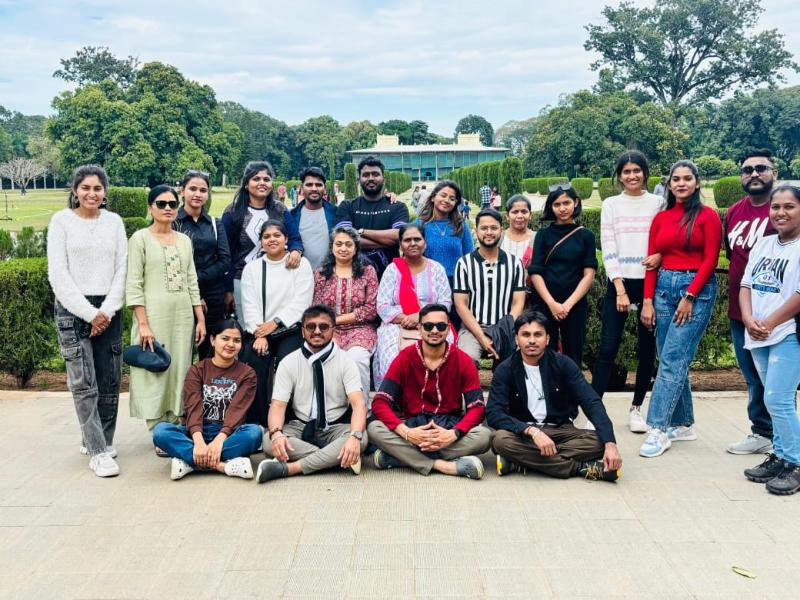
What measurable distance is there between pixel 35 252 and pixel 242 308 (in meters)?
4.42

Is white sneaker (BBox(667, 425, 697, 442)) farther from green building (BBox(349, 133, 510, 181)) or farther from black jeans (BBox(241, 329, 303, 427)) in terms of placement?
green building (BBox(349, 133, 510, 181))

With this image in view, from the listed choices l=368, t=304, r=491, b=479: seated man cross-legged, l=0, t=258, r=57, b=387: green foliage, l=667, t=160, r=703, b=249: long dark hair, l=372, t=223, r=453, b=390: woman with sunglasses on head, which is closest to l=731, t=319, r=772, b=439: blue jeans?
l=667, t=160, r=703, b=249: long dark hair

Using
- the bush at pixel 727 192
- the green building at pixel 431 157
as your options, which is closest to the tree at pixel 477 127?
the green building at pixel 431 157

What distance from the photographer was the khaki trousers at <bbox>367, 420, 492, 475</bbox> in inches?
163

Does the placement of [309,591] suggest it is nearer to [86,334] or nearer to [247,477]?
[247,477]

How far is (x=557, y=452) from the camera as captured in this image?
4.06m

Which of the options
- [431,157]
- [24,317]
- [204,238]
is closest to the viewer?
[204,238]

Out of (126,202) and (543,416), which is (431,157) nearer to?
(126,202)

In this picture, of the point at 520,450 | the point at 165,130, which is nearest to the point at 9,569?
the point at 520,450

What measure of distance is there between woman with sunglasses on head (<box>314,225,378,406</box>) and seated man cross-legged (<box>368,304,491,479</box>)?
0.60 m

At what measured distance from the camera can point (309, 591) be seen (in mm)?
2928

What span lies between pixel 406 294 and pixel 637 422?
1.71 meters

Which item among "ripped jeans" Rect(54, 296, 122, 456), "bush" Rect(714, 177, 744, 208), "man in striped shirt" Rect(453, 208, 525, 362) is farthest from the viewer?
"bush" Rect(714, 177, 744, 208)

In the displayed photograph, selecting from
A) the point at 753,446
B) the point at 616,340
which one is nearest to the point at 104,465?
the point at 616,340
